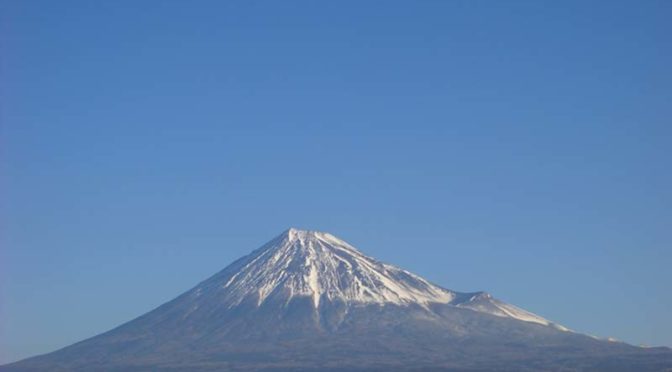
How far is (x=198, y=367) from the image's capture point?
18950cm

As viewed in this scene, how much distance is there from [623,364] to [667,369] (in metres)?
9.95

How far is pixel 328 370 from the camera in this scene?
602 feet

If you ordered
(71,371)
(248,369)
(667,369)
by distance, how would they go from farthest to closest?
1. (71,371)
2. (248,369)
3. (667,369)

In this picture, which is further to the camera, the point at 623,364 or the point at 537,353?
the point at 537,353

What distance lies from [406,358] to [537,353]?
20096mm

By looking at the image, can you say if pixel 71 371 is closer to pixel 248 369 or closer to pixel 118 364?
pixel 118 364

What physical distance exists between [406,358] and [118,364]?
1779 inches

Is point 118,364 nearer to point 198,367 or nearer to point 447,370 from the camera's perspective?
point 198,367

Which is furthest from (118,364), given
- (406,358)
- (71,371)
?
(406,358)

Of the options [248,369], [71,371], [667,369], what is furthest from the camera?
[71,371]

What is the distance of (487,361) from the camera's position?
187750 mm

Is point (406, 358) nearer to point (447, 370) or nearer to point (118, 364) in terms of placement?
point (447, 370)

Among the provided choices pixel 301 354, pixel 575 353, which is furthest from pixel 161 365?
pixel 575 353

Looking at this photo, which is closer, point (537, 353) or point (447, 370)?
point (447, 370)
